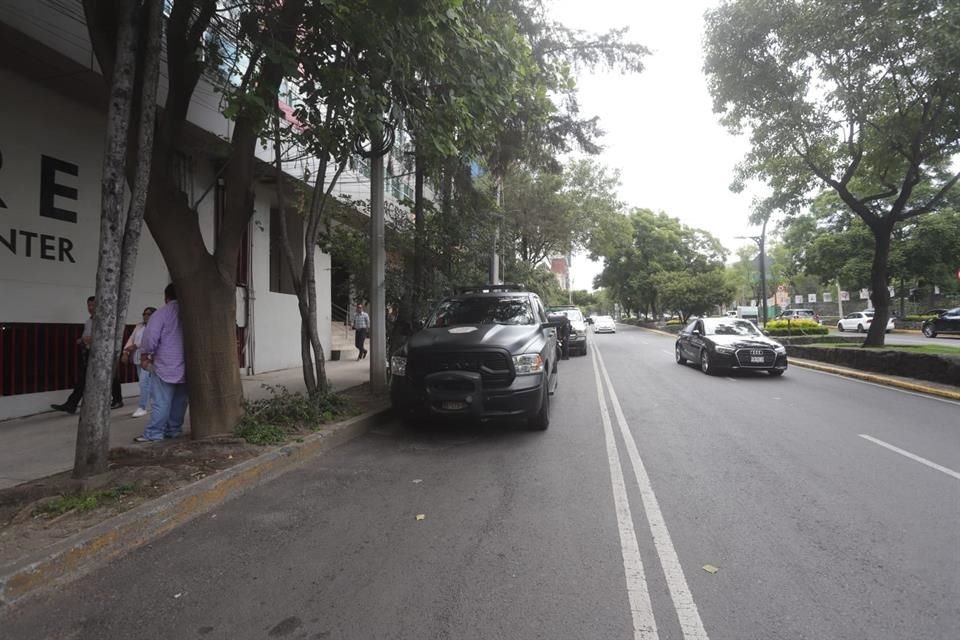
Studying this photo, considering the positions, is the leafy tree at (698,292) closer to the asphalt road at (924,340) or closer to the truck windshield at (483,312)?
the asphalt road at (924,340)

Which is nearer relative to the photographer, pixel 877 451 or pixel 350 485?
pixel 350 485

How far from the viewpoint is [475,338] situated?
6.77m

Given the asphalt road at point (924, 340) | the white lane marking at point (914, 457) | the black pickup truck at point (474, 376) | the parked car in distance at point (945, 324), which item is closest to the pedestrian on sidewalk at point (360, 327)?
the black pickup truck at point (474, 376)

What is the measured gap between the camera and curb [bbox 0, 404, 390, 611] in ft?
10.2

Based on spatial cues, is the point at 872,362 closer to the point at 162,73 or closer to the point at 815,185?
the point at 815,185

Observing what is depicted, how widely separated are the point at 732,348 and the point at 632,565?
34.8 ft

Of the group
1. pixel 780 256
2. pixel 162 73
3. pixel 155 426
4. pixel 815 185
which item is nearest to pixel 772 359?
pixel 815 185

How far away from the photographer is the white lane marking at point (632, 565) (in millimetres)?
2745

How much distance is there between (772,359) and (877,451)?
22.8 feet

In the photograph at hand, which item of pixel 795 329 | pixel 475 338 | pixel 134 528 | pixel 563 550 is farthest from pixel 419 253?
pixel 795 329

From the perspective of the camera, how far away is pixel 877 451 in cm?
603

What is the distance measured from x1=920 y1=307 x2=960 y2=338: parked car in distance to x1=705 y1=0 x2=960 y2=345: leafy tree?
16.8 metres

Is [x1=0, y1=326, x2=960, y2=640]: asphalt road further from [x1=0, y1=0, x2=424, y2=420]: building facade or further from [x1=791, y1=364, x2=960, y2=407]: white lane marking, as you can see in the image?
[x1=0, y1=0, x2=424, y2=420]: building facade

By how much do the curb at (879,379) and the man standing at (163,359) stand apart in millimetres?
12026
